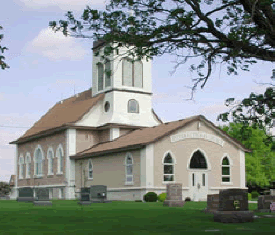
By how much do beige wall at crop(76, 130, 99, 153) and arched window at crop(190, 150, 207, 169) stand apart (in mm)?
11399

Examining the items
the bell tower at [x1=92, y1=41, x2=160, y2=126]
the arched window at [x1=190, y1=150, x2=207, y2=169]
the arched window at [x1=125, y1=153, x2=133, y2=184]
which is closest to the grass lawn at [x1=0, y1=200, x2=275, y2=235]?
the arched window at [x1=125, y1=153, x2=133, y2=184]

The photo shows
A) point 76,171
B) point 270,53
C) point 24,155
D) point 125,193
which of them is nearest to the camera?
point 270,53

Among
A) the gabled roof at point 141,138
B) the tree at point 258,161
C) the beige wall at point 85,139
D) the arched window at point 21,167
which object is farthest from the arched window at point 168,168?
the tree at point 258,161

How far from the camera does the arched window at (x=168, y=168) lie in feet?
133

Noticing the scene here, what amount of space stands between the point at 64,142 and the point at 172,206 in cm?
2355

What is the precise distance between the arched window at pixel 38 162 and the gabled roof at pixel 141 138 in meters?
9.50

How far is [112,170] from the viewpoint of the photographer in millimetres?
43156

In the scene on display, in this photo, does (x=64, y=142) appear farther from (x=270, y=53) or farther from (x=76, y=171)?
(x=270, y=53)

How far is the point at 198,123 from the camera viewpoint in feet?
137

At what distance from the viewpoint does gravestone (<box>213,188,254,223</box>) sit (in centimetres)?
1689

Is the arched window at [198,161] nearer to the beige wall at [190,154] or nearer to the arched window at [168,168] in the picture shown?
the beige wall at [190,154]

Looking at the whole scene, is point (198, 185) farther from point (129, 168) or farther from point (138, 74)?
point (138, 74)

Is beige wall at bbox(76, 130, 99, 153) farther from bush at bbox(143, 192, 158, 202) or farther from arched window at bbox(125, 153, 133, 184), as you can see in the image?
bush at bbox(143, 192, 158, 202)

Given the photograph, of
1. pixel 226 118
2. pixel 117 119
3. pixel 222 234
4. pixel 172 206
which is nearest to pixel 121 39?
pixel 226 118
